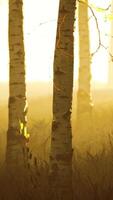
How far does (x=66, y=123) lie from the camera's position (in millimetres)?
5430

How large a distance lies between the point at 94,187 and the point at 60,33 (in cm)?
164

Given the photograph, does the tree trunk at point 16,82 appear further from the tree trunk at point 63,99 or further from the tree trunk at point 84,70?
the tree trunk at point 84,70

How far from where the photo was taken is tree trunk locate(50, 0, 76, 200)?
5.40 m

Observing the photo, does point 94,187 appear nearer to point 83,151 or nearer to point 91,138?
point 83,151

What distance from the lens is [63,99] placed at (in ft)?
17.8

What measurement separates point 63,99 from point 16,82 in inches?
81.3

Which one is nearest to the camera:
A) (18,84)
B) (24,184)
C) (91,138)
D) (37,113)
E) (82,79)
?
(24,184)

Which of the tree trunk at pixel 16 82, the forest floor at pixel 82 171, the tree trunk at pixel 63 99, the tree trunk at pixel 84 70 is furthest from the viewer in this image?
the tree trunk at pixel 84 70

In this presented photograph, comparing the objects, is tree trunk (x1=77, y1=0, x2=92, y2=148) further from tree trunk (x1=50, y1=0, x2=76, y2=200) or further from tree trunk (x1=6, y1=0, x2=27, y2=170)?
tree trunk (x1=50, y1=0, x2=76, y2=200)

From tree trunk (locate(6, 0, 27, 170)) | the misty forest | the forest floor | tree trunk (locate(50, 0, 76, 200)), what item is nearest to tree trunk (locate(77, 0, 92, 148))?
the misty forest

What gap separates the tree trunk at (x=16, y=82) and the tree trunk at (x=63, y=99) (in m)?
1.91

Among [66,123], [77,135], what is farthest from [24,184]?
[77,135]

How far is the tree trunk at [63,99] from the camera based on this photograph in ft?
17.7

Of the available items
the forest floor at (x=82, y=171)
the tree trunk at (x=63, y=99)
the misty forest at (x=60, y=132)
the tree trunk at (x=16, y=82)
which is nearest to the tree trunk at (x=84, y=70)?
the misty forest at (x=60, y=132)
